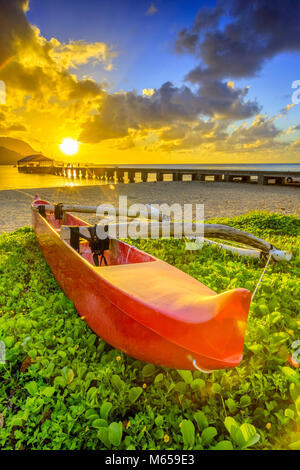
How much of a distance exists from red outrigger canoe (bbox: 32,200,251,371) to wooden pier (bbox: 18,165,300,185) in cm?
2351

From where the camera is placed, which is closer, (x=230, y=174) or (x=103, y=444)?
(x=103, y=444)

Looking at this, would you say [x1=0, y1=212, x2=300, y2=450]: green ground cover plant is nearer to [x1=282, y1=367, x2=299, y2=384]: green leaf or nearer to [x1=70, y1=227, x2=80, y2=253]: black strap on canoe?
[x1=282, y1=367, x2=299, y2=384]: green leaf

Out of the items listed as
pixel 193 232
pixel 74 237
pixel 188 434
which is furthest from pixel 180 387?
pixel 74 237

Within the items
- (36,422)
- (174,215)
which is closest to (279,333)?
(36,422)

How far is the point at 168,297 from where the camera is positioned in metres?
2.19

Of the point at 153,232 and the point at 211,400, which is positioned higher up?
the point at 153,232

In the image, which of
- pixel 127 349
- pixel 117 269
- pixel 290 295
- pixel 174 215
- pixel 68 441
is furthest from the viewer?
pixel 174 215

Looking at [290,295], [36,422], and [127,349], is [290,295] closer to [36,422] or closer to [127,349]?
[127,349]

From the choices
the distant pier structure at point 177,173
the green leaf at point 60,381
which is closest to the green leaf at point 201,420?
the green leaf at point 60,381

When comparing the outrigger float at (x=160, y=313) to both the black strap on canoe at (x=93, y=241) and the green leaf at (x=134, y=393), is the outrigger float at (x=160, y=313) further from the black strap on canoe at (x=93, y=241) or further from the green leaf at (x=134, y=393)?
the black strap on canoe at (x=93, y=241)

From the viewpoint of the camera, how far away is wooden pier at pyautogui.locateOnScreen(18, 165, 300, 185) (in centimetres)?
2381

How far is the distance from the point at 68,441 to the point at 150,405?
0.66 metres

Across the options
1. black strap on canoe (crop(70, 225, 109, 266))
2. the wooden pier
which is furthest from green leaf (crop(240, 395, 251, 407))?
the wooden pier

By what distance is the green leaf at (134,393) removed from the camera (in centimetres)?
214
